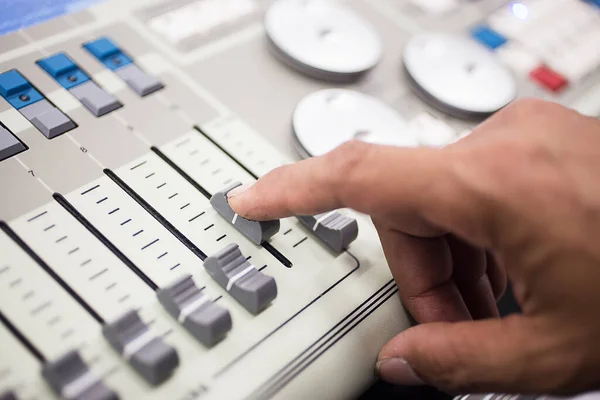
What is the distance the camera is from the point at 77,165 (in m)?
0.56

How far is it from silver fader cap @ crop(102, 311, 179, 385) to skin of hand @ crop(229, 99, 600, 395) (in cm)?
14

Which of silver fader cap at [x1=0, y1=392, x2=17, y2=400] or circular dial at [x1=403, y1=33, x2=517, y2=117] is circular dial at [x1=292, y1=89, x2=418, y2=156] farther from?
silver fader cap at [x1=0, y1=392, x2=17, y2=400]

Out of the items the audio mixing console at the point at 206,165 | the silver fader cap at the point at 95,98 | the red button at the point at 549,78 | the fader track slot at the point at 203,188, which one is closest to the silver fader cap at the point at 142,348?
the audio mixing console at the point at 206,165

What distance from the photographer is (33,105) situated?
1.94 ft

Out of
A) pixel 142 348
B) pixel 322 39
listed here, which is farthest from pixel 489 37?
pixel 142 348

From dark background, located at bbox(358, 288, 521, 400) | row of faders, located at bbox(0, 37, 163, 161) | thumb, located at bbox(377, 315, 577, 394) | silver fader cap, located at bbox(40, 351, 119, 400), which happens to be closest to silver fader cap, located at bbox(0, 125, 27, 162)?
row of faders, located at bbox(0, 37, 163, 161)

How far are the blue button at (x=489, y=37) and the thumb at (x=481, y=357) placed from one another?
474 millimetres

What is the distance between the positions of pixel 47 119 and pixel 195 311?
247 mm

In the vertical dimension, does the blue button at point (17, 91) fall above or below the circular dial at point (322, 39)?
above

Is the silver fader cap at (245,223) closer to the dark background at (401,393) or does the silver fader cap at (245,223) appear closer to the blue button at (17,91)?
the blue button at (17,91)

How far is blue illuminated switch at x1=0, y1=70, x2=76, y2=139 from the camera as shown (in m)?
0.57

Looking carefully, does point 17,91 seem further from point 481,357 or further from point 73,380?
point 481,357

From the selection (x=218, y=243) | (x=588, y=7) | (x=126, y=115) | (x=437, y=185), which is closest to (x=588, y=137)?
(x=437, y=185)

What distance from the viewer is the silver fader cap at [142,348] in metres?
0.43
